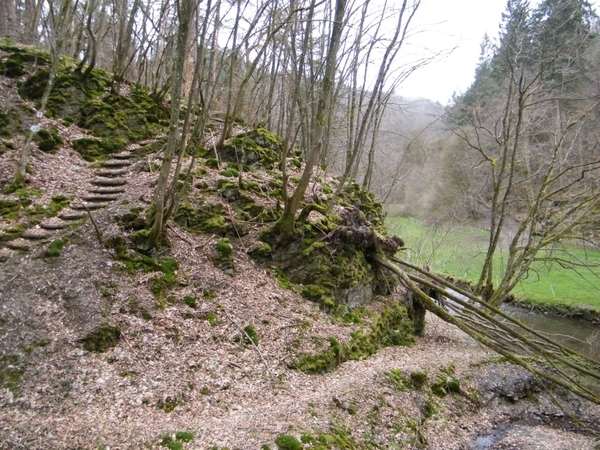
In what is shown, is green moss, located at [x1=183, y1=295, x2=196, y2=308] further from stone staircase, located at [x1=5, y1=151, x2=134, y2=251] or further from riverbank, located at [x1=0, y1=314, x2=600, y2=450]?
stone staircase, located at [x1=5, y1=151, x2=134, y2=251]

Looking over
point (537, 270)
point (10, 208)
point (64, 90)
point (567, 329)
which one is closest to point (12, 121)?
point (64, 90)

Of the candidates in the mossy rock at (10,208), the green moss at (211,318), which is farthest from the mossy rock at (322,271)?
the mossy rock at (10,208)

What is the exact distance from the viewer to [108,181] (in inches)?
353

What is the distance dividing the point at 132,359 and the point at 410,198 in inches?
1159

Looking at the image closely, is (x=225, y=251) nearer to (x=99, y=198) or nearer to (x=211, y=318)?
(x=211, y=318)

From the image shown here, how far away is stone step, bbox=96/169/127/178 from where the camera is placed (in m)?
9.46

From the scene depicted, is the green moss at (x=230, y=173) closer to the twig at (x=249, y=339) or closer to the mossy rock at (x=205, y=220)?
the mossy rock at (x=205, y=220)

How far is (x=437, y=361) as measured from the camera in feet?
29.2

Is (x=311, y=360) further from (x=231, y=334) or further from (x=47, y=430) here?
(x=47, y=430)

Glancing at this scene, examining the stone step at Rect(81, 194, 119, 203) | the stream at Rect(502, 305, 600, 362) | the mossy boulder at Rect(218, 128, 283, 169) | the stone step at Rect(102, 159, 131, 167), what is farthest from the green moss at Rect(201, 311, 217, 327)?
the stream at Rect(502, 305, 600, 362)

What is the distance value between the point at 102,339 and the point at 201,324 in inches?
59.2

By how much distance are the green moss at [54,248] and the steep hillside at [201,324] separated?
1.4 inches

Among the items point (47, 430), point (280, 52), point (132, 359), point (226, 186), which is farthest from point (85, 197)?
point (280, 52)

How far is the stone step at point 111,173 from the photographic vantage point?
9.46 meters
